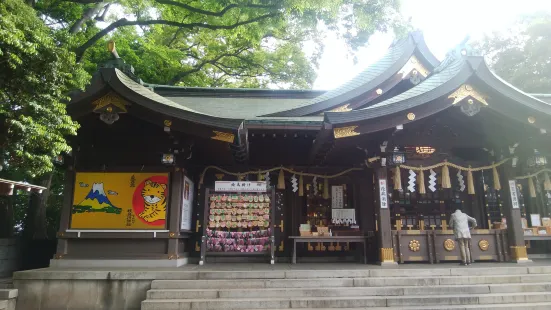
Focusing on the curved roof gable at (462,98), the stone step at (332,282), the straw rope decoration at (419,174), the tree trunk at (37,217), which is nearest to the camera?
the stone step at (332,282)

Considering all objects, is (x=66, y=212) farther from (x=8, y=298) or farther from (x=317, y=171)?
(x=317, y=171)

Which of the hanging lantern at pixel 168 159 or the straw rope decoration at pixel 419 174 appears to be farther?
the straw rope decoration at pixel 419 174

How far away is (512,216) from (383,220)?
357 centimetres

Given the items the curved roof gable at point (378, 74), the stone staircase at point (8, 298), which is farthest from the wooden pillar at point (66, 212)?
the curved roof gable at point (378, 74)

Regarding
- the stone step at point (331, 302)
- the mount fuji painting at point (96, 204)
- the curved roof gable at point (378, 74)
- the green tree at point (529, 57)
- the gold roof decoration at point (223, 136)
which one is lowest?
the stone step at point (331, 302)

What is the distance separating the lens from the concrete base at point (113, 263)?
29.3 feet

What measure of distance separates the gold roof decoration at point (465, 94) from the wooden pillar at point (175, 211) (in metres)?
6.99

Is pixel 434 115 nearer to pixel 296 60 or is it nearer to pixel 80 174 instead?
pixel 80 174

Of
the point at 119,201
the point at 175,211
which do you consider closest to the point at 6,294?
the point at 119,201

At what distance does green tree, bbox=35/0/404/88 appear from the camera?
35.2ft

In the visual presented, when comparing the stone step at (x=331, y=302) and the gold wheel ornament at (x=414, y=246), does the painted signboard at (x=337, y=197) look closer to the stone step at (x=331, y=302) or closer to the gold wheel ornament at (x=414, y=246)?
the gold wheel ornament at (x=414, y=246)

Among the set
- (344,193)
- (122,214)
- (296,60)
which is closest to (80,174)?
(122,214)

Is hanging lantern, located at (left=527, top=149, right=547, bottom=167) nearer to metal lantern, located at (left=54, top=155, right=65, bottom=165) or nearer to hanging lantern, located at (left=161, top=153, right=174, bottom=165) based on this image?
hanging lantern, located at (left=161, top=153, right=174, bottom=165)

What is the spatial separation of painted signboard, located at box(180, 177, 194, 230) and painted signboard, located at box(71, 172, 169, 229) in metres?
0.61
